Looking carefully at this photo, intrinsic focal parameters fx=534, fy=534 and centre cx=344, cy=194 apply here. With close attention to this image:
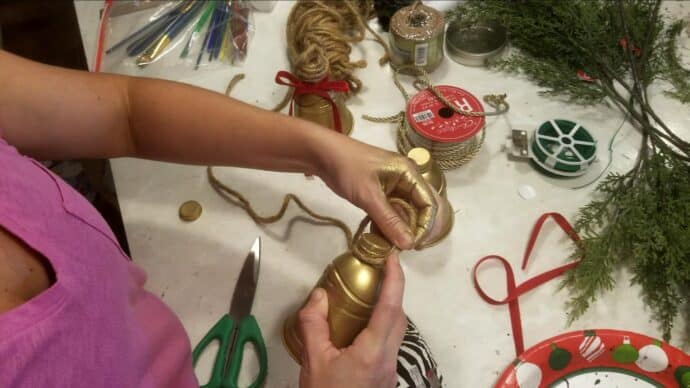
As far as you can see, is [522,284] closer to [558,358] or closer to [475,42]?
[558,358]

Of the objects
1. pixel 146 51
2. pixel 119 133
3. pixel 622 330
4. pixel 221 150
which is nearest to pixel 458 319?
pixel 622 330

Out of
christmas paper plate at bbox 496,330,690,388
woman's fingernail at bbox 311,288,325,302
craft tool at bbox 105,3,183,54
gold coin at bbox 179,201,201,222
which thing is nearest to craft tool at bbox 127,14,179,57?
craft tool at bbox 105,3,183,54

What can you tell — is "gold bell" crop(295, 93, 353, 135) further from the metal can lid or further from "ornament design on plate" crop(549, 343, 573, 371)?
"ornament design on plate" crop(549, 343, 573, 371)

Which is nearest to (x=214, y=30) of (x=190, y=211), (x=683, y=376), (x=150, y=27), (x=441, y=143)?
(x=150, y=27)

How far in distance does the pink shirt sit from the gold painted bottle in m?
0.19

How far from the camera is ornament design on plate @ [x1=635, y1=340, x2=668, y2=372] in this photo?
58 centimetres

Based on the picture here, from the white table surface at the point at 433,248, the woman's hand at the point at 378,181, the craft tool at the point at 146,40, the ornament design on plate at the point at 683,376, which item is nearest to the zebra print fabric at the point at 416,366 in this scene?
the white table surface at the point at 433,248

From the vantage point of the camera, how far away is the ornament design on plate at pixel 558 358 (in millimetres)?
586

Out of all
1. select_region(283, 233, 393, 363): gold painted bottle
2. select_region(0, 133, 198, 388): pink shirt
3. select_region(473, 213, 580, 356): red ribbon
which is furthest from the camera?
select_region(473, 213, 580, 356): red ribbon

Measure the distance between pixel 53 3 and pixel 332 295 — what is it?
1.55 metres

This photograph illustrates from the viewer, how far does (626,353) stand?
0.59 metres

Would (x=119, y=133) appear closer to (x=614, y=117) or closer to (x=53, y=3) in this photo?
(x=614, y=117)

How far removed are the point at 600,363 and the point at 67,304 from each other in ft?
1.80

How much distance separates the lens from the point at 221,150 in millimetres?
597
